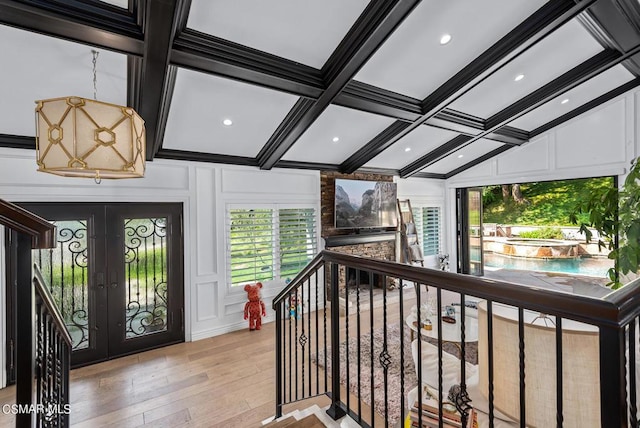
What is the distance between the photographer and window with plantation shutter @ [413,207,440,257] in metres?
6.97

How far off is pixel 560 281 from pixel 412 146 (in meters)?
4.05

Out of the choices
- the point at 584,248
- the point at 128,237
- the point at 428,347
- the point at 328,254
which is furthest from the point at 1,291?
the point at 584,248

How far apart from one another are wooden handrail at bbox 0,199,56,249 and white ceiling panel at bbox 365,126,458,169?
4.43m

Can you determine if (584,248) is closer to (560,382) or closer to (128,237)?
(560,382)

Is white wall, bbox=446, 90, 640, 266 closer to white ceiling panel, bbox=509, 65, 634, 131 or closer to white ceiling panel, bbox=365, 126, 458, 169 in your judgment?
white ceiling panel, bbox=509, 65, 634, 131

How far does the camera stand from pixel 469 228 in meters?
7.19

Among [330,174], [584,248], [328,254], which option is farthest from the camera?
[584,248]

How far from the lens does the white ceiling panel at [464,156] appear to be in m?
5.73

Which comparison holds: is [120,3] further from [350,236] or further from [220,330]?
[350,236]

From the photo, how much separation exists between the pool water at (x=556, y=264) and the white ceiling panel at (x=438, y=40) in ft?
17.0

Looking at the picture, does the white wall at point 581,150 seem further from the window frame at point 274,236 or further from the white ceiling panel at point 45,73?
the white ceiling panel at point 45,73

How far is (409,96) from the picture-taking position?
143 inches

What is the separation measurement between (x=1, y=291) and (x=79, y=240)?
2.55ft

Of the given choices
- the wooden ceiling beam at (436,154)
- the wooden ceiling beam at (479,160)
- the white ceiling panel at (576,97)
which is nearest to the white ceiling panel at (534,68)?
the white ceiling panel at (576,97)
